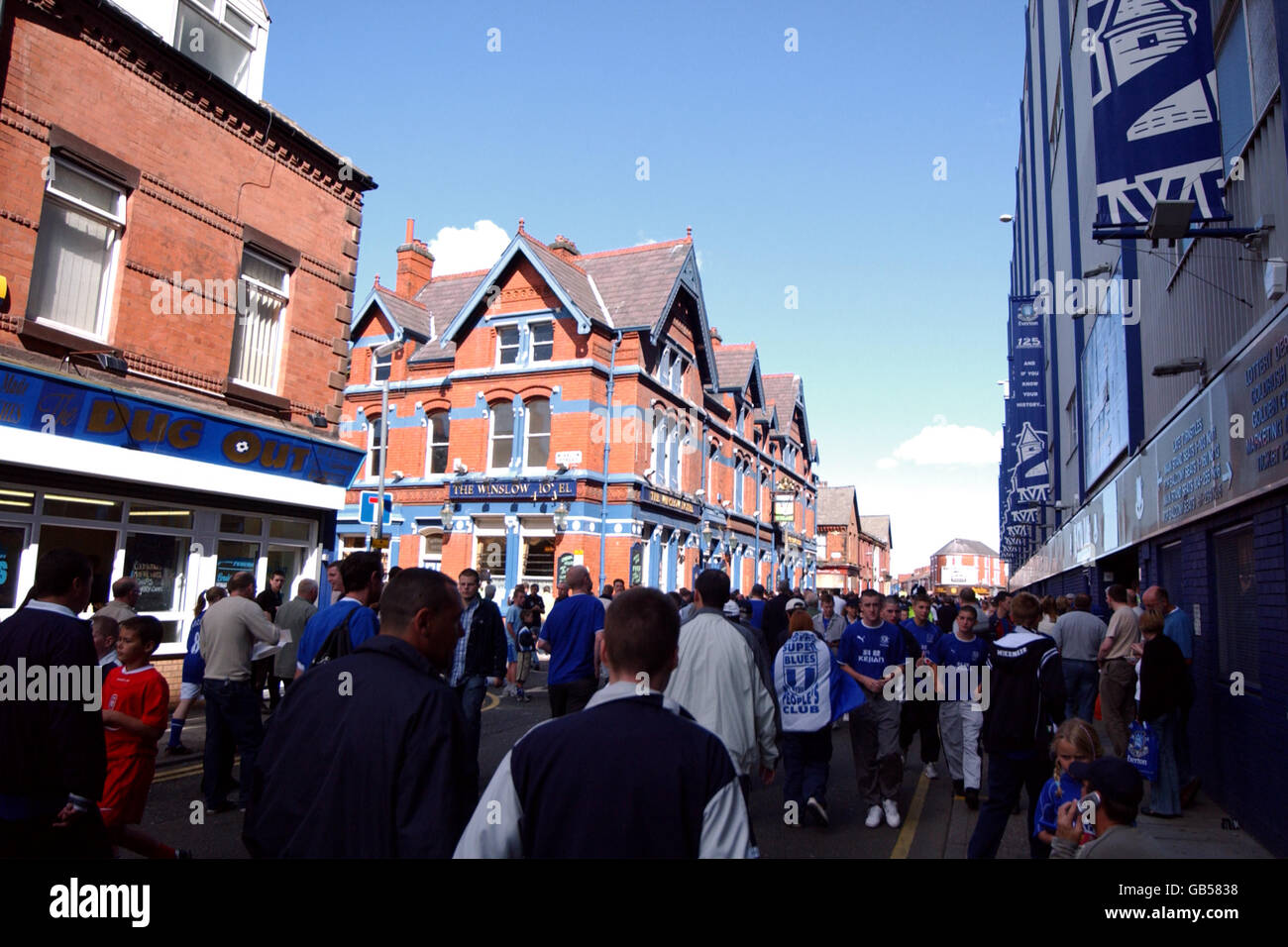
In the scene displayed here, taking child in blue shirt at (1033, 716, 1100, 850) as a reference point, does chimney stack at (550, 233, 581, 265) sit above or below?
above

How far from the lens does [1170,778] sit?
7.97 metres

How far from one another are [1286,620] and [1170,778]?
2.35 metres

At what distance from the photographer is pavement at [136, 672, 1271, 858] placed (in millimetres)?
6438

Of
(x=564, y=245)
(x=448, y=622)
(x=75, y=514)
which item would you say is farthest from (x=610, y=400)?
(x=448, y=622)

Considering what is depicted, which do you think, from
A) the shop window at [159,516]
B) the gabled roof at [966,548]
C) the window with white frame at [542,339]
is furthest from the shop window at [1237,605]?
the gabled roof at [966,548]

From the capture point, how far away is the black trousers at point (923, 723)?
30.1 ft

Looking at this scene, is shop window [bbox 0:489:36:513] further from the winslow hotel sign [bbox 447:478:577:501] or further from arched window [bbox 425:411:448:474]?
arched window [bbox 425:411:448:474]

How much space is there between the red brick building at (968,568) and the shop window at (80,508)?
75839 mm

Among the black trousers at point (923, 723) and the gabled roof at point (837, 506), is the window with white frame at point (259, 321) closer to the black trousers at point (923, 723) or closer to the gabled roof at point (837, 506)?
the black trousers at point (923, 723)

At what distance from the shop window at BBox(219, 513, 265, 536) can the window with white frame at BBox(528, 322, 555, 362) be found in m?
14.4

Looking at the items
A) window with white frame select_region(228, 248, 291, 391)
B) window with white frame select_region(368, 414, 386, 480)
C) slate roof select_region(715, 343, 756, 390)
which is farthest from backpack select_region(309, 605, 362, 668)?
slate roof select_region(715, 343, 756, 390)
